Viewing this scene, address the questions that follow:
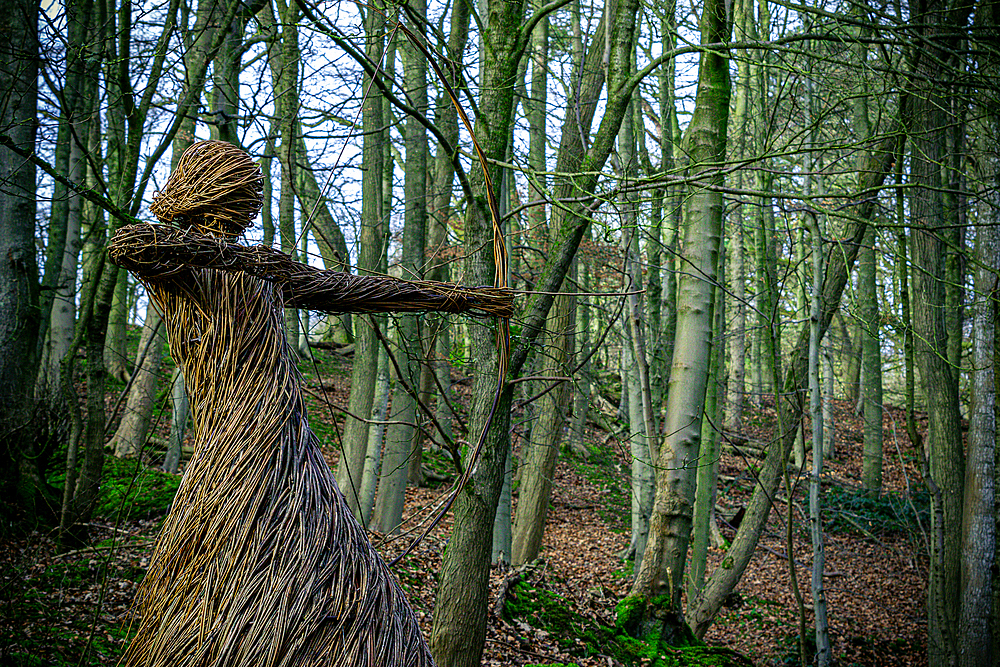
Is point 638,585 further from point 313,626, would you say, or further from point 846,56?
point 846,56

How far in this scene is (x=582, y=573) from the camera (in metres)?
8.47

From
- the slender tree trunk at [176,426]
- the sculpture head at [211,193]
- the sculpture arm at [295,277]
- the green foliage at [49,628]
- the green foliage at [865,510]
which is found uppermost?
the sculpture head at [211,193]

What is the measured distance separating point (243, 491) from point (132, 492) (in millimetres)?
5425

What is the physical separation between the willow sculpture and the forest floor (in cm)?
26

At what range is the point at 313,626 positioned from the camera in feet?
5.29

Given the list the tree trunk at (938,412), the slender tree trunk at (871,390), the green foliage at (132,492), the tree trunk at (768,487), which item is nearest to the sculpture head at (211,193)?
the green foliage at (132,492)

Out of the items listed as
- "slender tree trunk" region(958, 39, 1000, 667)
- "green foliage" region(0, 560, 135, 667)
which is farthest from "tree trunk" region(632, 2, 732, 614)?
"green foliage" region(0, 560, 135, 667)

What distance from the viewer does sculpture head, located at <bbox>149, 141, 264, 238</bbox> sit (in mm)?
1870

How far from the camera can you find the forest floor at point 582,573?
347cm

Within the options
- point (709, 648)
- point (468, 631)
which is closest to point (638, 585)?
point (709, 648)

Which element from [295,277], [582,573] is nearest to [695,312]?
[295,277]

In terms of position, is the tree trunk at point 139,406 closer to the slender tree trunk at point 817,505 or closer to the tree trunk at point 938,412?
the slender tree trunk at point 817,505

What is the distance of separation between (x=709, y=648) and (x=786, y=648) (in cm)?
353

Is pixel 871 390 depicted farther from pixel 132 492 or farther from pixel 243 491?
pixel 243 491
